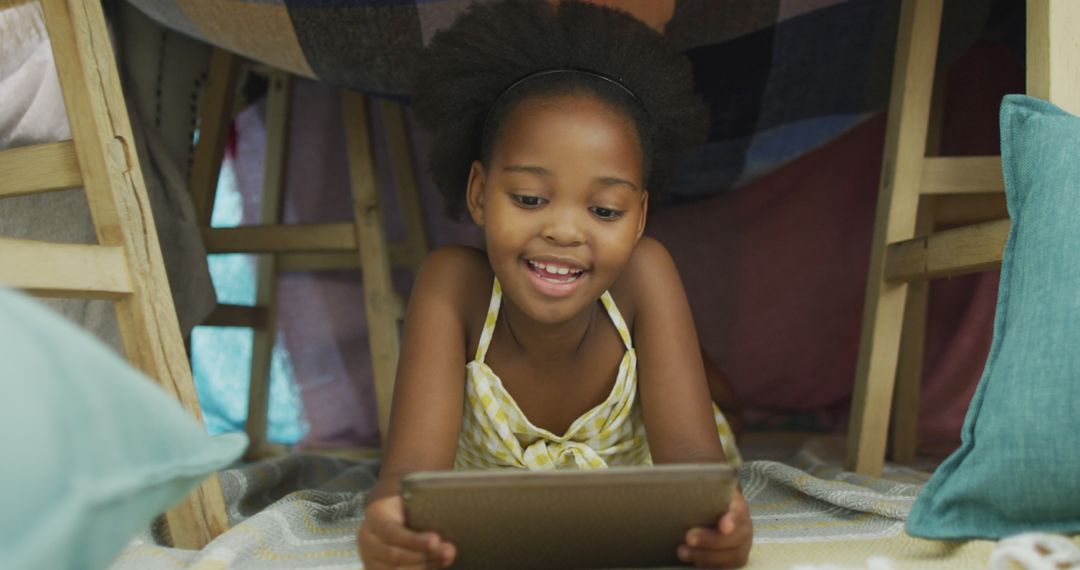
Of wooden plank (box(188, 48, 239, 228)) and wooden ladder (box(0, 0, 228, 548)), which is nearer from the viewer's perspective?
wooden ladder (box(0, 0, 228, 548))

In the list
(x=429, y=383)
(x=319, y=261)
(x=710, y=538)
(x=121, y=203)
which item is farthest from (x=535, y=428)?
(x=319, y=261)

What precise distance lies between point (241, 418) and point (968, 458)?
1.36m

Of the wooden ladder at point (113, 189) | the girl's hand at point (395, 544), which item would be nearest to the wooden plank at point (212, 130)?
the wooden ladder at point (113, 189)

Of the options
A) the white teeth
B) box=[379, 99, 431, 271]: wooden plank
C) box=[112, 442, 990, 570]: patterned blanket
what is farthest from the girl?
box=[379, 99, 431, 271]: wooden plank

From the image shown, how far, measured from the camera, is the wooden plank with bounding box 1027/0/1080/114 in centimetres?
86

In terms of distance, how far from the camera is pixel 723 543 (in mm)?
753

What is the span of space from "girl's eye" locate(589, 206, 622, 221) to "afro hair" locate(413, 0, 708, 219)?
0.34 feet

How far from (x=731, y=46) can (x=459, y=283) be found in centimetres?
→ 54

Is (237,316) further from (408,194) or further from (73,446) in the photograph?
(73,446)

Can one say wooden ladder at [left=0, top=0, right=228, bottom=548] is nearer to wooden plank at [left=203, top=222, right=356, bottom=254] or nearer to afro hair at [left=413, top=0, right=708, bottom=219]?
afro hair at [left=413, top=0, right=708, bottom=219]

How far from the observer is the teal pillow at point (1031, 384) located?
70 cm

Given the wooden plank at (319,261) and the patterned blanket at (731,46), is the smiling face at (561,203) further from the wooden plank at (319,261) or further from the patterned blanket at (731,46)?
the wooden plank at (319,261)

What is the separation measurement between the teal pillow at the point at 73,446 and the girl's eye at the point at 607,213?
0.53 m

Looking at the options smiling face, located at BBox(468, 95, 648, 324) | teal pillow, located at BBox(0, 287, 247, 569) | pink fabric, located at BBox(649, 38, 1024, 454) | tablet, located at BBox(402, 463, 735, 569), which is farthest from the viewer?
pink fabric, located at BBox(649, 38, 1024, 454)
